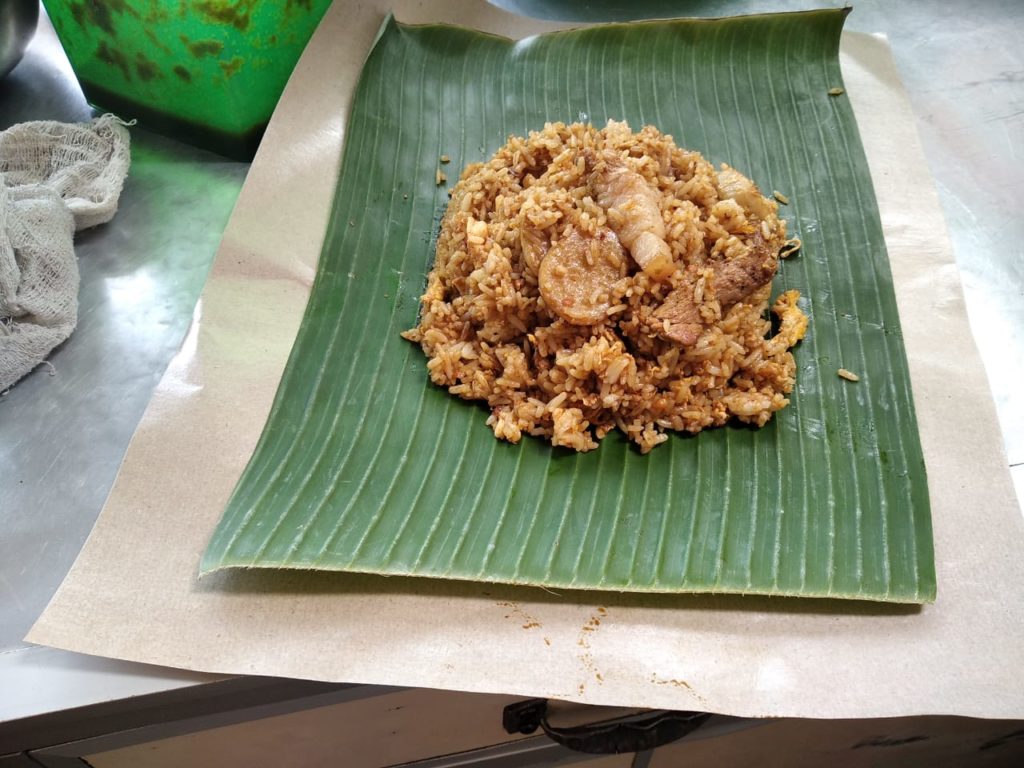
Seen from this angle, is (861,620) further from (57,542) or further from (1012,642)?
(57,542)

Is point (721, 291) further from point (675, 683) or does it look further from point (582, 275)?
point (675, 683)

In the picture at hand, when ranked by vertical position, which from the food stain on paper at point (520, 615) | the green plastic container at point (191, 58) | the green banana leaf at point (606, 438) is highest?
the green plastic container at point (191, 58)

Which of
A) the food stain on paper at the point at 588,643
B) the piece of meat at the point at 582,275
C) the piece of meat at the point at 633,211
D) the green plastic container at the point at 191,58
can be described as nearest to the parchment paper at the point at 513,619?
the food stain on paper at the point at 588,643

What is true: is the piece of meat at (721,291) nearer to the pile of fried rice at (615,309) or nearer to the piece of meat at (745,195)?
the pile of fried rice at (615,309)

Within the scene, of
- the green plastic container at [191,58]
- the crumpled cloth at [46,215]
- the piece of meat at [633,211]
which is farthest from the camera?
the green plastic container at [191,58]

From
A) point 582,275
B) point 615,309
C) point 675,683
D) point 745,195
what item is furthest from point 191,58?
point 675,683

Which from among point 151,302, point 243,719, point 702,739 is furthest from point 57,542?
point 702,739
